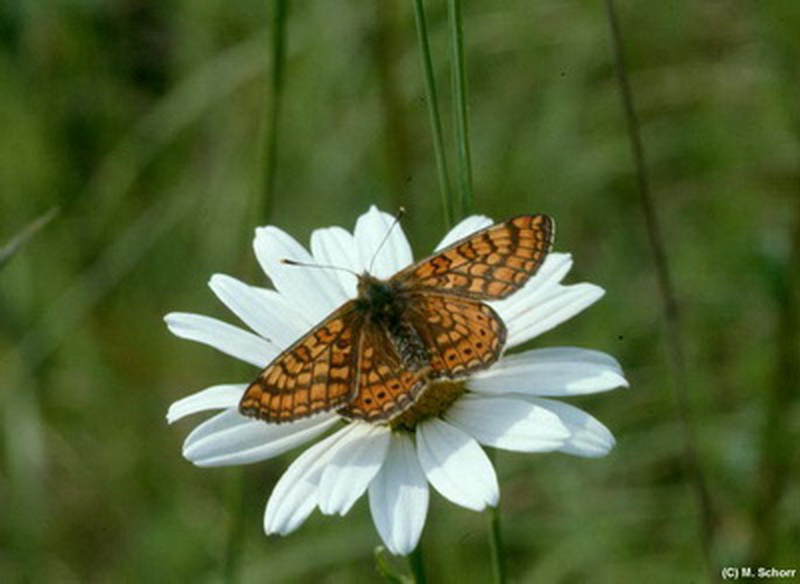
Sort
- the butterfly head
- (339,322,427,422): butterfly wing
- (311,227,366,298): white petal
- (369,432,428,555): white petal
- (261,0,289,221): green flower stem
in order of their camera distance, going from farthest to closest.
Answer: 1. (311,227,366,298): white petal
2. (261,0,289,221): green flower stem
3. the butterfly head
4. (339,322,427,422): butterfly wing
5. (369,432,428,555): white petal

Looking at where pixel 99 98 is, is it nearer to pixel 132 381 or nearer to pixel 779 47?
pixel 132 381

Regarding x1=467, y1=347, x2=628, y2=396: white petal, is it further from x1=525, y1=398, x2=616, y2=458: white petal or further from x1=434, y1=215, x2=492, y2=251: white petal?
x1=434, y1=215, x2=492, y2=251: white petal

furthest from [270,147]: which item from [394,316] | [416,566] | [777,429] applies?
[777,429]

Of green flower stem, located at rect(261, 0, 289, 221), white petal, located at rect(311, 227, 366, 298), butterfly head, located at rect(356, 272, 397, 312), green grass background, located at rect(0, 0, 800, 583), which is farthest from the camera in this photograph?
Result: green grass background, located at rect(0, 0, 800, 583)

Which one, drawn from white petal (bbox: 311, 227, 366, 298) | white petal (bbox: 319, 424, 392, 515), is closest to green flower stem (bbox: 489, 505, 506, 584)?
white petal (bbox: 319, 424, 392, 515)

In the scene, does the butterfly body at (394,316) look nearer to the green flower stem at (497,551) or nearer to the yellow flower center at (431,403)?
the yellow flower center at (431,403)

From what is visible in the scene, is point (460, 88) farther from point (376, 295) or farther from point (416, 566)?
point (416, 566)

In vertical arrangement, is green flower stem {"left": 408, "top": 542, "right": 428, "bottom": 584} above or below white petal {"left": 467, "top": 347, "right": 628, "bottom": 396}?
below
